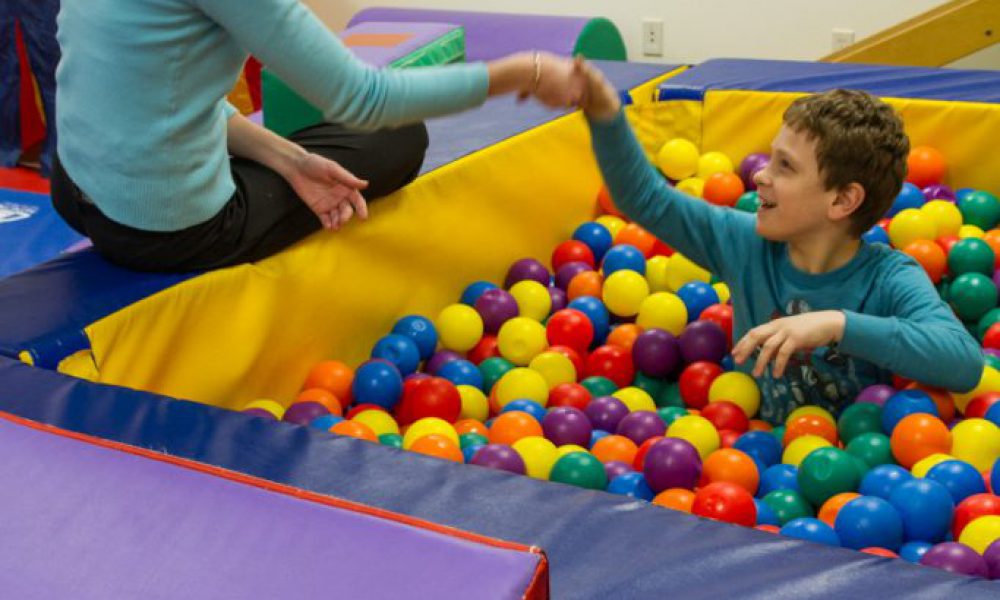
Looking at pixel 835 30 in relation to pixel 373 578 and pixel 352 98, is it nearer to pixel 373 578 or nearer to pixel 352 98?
pixel 352 98

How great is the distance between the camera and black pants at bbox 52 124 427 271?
5.27ft

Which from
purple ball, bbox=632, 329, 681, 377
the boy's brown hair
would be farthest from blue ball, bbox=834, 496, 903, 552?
purple ball, bbox=632, 329, 681, 377

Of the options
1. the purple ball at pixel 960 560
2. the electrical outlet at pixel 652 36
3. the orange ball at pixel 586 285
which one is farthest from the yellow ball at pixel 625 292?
the electrical outlet at pixel 652 36

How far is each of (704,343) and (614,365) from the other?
0.16 meters

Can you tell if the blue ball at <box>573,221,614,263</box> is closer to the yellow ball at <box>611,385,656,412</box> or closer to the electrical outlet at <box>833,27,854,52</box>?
the yellow ball at <box>611,385,656,412</box>

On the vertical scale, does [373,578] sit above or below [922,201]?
above

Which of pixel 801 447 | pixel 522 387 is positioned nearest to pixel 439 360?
pixel 522 387

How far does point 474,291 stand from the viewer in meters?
2.16

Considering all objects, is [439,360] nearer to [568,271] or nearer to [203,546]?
[568,271]

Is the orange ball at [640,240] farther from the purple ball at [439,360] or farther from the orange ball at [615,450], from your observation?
the orange ball at [615,450]

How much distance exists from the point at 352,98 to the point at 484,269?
86 cm

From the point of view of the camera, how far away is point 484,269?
2.25 meters

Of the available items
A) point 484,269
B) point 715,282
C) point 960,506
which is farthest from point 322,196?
point 960,506

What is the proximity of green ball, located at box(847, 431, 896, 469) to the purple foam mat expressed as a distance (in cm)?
85
